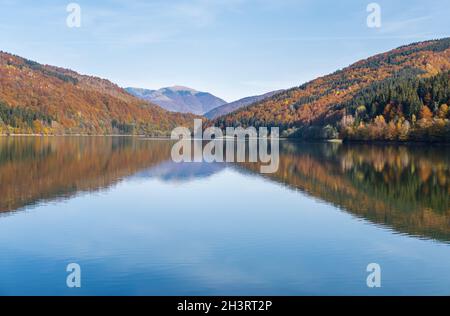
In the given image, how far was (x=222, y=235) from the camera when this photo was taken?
73.7 ft

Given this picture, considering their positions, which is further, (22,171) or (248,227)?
(22,171)

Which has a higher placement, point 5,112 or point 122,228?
point 5,112

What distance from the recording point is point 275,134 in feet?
648

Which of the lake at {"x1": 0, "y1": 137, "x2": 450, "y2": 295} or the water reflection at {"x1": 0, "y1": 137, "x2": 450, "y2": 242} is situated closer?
the lake at {"x1": 0, "y1": 137, "x2": 450, "y2": 295}

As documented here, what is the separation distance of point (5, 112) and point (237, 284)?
587 ft

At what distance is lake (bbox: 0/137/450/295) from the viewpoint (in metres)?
15.9

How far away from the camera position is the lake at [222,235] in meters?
15.9

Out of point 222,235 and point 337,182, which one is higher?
point 337,182

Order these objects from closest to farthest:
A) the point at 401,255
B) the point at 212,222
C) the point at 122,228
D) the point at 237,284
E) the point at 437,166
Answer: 1. the point at 237,284
2. the point at 401,255
3. the point at 122,228
4. the point at 212,222
5. the point at 437,166

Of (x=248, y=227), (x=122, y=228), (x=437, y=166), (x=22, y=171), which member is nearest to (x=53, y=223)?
(x=122, y=228)

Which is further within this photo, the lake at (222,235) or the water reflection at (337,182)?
the water reflection at (337,182)

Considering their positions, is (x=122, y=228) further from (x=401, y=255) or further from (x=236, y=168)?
(x=236, y=168)

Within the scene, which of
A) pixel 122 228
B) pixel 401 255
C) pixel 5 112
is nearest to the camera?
pixel 401 255

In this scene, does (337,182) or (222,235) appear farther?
(337,182)
